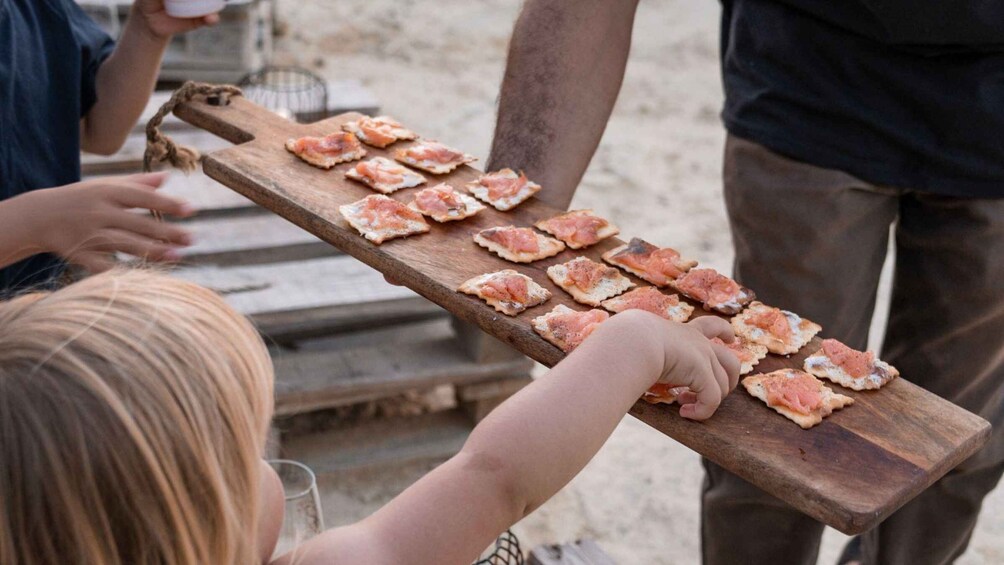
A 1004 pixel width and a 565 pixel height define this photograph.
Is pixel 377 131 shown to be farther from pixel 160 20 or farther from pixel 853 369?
pixel 853 369

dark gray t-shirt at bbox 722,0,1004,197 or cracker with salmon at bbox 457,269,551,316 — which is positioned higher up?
dark gray t-shirt at bbox 722,0,1004,197

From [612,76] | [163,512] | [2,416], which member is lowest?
[163,512]

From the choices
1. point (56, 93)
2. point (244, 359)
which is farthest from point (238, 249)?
point (244, 359)

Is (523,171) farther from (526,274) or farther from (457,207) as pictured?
(526,274)

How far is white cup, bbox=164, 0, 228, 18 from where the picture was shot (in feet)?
7.32

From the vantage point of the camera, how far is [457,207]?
6.75 feet

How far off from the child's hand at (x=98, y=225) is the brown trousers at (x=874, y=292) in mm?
1347

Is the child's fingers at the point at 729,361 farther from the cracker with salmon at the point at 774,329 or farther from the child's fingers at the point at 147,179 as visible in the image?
the child's fingers at the point at 147,179

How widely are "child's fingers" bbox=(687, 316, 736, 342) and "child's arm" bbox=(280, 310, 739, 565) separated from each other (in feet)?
0.69

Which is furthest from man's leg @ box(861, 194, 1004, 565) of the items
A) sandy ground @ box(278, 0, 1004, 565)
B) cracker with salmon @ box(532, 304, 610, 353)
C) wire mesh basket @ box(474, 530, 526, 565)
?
wire mesh basket @ box(474, 530, 526, 565)

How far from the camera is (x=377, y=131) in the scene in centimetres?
229

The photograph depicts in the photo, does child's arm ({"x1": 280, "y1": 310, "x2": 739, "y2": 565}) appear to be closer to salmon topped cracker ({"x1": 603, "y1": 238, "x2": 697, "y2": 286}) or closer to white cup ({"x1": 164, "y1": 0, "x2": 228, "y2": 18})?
salmon topped cracker ({"x1": 603, "y1": 238, "x2": 697, "y2": 286})

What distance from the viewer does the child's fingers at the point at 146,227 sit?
169 centimetres

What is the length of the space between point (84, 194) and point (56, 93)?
727mm
